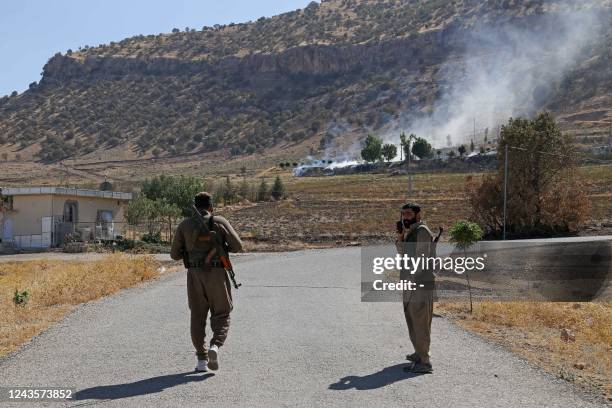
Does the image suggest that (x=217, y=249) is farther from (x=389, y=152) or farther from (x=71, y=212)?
(x=389, y=152)

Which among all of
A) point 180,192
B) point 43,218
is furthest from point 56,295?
point 180,192

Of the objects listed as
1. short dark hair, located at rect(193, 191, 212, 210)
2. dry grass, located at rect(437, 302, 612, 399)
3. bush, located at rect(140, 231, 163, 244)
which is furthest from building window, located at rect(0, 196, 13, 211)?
short dark hair, located at rect(193, 191, 212, 210)

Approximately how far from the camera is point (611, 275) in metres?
19.7

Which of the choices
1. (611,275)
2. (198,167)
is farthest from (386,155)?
(611,275)

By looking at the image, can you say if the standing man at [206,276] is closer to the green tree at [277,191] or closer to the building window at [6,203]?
the building window at [6,203]

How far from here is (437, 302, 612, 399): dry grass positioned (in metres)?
8.70

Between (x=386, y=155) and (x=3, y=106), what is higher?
(x=3, y=106)

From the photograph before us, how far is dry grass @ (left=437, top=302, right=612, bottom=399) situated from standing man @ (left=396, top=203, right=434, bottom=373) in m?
1.58

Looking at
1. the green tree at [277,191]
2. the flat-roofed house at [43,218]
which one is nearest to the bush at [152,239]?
the flat-roofed house at [43,218]

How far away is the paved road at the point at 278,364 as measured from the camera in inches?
270

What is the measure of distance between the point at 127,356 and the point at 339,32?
169 metres

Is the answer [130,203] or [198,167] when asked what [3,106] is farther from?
[130,203]

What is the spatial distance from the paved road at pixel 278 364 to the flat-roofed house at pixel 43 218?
29.0 metres

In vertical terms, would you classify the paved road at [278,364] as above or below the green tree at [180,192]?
below
